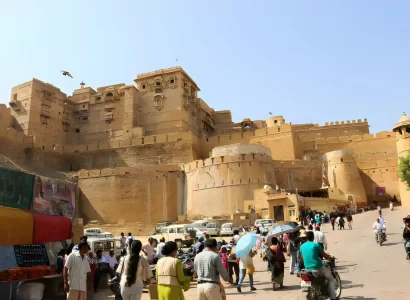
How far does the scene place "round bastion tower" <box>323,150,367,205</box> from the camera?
33.5m

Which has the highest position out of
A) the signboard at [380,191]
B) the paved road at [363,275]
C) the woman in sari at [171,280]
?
the signboard at [380,191]

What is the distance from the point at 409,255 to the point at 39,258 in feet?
25.9

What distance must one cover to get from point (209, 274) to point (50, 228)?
15.4ft

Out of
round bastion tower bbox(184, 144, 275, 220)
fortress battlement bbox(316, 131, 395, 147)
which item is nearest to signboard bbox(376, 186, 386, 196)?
fortress battlement bbox(316, 131, 395, 147)

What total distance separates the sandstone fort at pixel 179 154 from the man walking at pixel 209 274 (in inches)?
815

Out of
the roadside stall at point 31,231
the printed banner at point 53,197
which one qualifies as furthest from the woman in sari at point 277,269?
the printed banner at point 53,197

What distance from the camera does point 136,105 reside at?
42.9 meters

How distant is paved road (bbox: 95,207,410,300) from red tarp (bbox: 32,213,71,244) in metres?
2.16

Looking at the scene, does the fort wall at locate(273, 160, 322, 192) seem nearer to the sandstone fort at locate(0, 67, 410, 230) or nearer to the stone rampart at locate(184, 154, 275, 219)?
the sandstone fort at locate(0, 67, 410, 230)

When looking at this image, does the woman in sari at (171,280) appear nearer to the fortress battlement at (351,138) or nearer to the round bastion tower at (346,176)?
the round bastion tower at (346,176)

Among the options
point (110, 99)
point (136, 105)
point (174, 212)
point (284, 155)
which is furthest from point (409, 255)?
point (110, 99)

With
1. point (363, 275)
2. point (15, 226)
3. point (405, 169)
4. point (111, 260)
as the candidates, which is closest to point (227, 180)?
point (405, 169)

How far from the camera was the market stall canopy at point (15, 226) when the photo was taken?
21.7 ft

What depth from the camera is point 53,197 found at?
898cm
